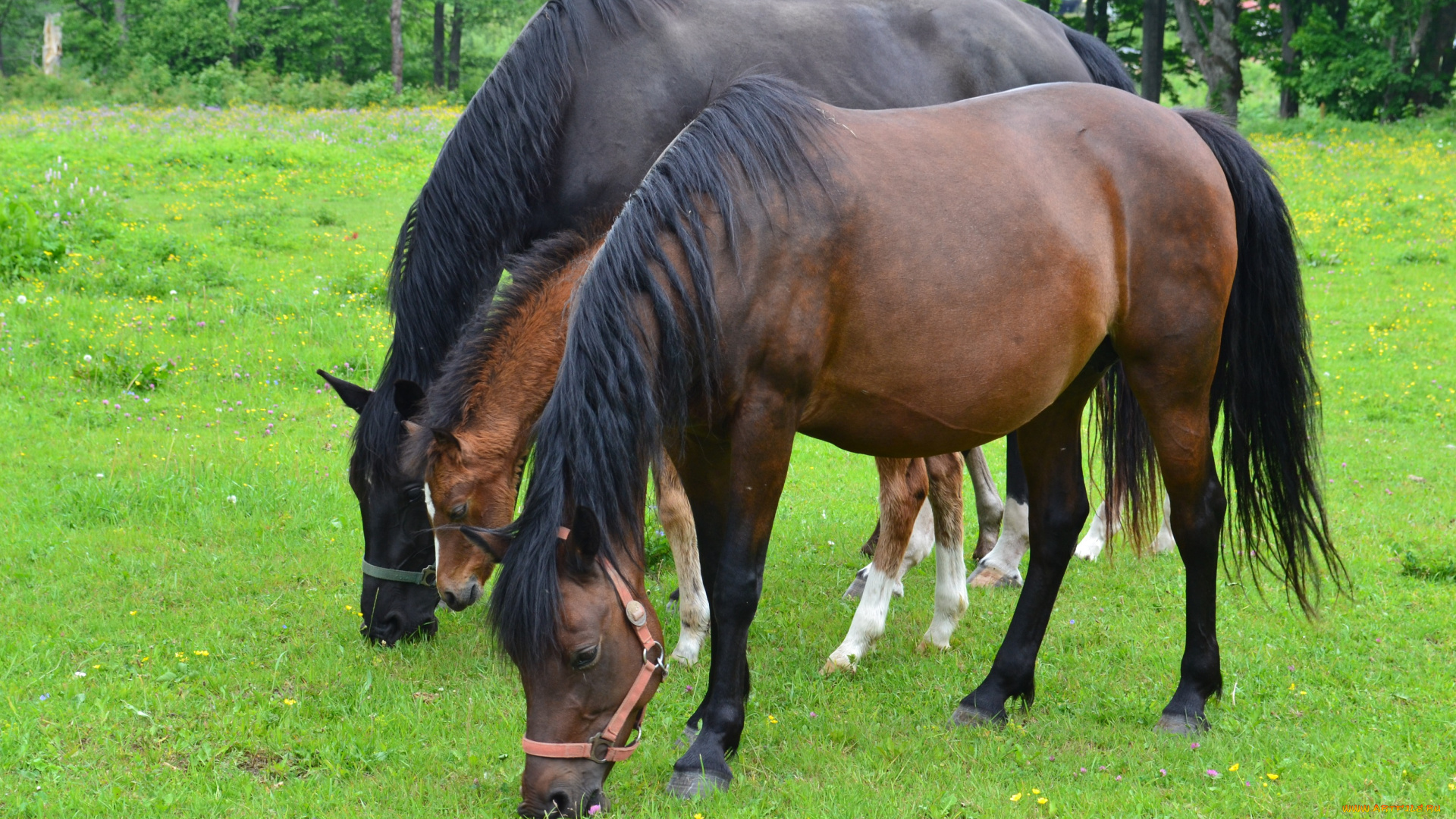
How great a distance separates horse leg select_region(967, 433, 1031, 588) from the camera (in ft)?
18.2

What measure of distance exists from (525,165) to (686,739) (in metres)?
2.20

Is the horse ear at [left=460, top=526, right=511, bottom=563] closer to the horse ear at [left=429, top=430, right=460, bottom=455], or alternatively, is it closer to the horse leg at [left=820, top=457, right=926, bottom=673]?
the horse ear at [left=429, top=430, right=460, bottom=455]

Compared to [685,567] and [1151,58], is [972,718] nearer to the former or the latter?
[685,567]

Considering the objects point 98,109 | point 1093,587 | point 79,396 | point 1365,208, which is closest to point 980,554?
point 1093,587

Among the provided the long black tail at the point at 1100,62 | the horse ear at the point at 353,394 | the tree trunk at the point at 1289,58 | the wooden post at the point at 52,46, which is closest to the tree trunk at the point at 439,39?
the wooden post at the point at 52,46

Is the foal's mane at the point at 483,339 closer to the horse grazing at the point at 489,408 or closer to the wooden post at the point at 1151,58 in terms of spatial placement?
the horse grazing at the point at 489,408

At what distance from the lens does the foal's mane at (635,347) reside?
9.24 feet

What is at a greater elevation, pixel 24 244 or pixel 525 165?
pixel 525 165

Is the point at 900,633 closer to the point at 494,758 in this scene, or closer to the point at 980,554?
the point at 980,554

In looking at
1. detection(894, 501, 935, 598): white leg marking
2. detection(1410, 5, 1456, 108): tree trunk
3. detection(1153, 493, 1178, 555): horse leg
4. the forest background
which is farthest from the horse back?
detection(1410, 5, 1456, 108): tree trunk

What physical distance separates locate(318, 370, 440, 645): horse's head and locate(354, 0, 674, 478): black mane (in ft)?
0.19

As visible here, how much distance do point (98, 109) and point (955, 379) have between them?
85.5 feet

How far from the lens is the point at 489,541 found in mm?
2846

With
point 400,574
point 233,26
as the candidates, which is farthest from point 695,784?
point 233,26
